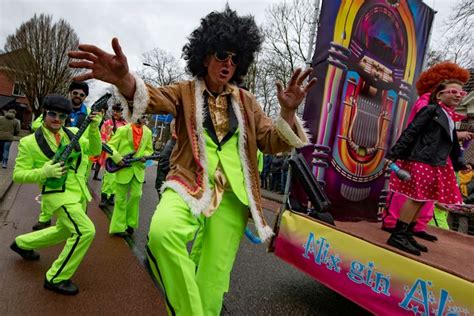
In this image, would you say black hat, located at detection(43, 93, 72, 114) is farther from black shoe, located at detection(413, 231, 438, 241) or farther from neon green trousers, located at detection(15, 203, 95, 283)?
black shoe, located at detection(413, 231, 438, 241)

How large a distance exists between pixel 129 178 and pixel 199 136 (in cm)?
355

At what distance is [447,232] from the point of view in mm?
4617

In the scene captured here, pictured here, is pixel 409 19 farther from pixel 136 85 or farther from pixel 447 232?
pixel 136 85

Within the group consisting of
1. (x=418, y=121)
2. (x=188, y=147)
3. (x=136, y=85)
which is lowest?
(x=188, y=147)

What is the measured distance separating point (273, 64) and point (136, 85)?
22.9 m

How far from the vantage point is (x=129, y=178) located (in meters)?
5.48

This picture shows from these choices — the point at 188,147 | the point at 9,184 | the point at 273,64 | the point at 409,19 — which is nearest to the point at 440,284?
the point at 188,147

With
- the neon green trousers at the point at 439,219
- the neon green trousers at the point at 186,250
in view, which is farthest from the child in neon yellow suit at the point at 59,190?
the neon green trousers at the point at 439,219

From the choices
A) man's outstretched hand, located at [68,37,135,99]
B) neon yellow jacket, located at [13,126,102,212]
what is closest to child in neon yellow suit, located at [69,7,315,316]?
man's outstretched hand, located at [68,37,135,99]

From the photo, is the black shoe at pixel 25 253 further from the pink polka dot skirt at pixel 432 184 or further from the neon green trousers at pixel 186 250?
the pink polka dot skirt at pixel 432 184

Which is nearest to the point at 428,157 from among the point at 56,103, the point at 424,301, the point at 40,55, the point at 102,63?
the point at 424,301

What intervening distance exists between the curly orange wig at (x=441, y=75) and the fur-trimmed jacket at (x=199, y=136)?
2318 mm

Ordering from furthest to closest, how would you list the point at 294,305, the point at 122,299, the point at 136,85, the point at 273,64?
the point at 273,64 < the point at 294,305 < the point at 122,299 < the point at 136,85

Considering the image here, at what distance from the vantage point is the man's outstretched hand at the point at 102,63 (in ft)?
5.95
